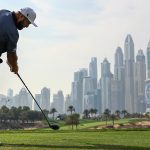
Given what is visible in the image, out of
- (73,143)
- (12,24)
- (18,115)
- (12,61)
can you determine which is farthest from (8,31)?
(18,115)

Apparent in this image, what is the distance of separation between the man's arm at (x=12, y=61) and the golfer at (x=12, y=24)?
0.34ft

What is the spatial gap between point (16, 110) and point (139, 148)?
169 m

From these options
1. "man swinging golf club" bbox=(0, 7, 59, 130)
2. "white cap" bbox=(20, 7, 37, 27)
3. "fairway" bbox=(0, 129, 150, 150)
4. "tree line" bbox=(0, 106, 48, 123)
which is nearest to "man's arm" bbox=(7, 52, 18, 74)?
"man swinging golf club" bbox=(0, 7, 59, 130)

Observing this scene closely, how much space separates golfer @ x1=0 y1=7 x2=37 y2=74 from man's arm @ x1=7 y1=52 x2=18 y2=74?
0.10 metres

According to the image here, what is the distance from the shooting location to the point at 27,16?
7824 millimetres

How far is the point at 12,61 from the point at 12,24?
0.95 metres

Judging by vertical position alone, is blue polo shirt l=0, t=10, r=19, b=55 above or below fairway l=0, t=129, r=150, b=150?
above

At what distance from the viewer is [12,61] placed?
8.44 meters

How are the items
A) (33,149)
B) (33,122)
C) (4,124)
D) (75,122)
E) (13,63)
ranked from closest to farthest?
(33,149) → (13,63) → (75,122) → (4,124) → (33,122)

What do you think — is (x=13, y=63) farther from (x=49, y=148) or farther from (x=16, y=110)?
(x=16, y=110)

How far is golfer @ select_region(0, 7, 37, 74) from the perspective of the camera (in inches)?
304

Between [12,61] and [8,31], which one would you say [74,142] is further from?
[8,31]

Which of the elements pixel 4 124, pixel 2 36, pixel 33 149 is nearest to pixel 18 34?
pixel 2 36

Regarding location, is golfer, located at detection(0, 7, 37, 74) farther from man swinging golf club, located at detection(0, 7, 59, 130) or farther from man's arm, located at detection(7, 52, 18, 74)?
man's arm, located at detection(7, 52, 18, 74)
